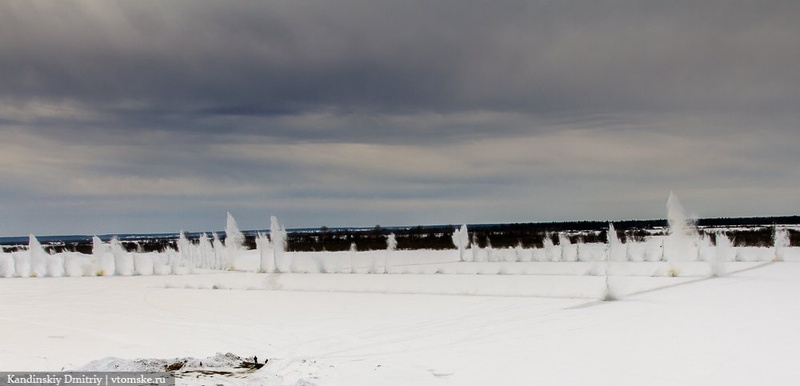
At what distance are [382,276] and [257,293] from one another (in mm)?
7457

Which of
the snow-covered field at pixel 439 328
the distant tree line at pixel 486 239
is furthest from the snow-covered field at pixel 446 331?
the distant tree line at pixel 486 239

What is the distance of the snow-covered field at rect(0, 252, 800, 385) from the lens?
8578 millimetres

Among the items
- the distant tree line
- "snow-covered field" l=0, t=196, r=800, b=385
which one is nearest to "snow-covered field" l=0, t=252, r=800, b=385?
"snow-covered field" l=0, t=196, r=800, b=385

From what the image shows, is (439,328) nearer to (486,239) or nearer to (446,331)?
(446,331)

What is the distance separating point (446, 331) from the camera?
1238 centimetres

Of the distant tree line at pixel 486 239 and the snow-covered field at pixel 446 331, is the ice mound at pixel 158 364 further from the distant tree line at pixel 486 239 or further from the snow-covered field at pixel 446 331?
the distant tree line at pixel 486 239

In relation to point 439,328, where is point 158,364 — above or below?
above

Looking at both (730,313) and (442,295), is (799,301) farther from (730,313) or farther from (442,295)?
(442,295)

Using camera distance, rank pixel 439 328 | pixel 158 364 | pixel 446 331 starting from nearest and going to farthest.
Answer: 1. pixel 158 364
2. pixel 446 331
3. pixel 439 328

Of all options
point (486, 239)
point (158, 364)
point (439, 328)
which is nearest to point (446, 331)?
point (439, 328)

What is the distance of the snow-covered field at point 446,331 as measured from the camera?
8578 mm

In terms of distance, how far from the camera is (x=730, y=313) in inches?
520

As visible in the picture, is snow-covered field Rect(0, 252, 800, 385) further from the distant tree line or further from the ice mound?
the distant tree line

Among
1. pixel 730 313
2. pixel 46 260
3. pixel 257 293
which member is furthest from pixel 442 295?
pixel 46 260
